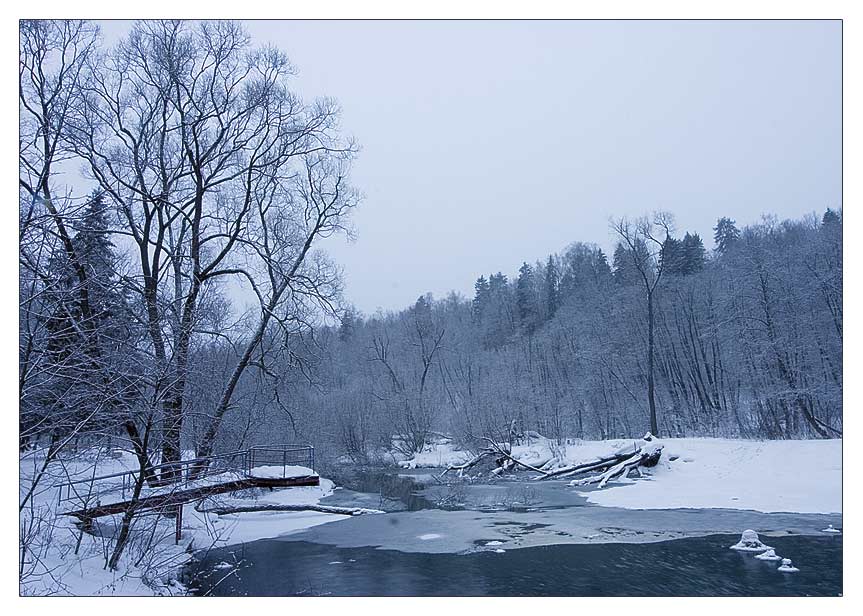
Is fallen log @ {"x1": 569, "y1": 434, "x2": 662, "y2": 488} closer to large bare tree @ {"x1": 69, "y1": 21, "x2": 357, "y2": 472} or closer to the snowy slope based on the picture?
the snowy slope

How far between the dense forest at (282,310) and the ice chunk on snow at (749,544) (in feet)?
10.7

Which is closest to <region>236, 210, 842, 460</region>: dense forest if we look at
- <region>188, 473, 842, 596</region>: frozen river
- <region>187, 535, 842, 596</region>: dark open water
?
<region>188, 473, 842, 596</region>: frozen river

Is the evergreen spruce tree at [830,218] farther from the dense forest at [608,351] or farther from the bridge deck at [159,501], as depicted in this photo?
the bridge deck at [159,501]

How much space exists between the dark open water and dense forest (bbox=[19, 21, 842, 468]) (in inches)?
91.2


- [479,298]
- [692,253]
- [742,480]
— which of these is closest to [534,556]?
[742,480]

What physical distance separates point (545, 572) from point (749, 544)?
133 inches

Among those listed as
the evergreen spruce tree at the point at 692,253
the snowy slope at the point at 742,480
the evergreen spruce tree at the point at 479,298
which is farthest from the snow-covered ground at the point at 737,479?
the evergreen spruce tree at the point at 479,298

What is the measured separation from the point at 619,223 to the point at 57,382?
71.1 feet

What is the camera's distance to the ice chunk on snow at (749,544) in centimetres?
926

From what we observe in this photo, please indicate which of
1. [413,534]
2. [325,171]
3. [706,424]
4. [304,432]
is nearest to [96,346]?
[413,534]

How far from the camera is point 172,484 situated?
30.9ft
